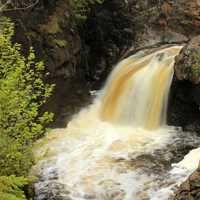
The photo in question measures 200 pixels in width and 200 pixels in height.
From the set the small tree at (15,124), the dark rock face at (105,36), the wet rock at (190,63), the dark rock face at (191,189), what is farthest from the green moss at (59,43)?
the dark rock face at (191,189)

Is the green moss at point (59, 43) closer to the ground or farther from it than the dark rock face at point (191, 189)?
farther from it

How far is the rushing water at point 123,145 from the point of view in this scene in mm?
10562

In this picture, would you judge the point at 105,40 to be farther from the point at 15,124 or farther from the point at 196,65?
the point at 15,124

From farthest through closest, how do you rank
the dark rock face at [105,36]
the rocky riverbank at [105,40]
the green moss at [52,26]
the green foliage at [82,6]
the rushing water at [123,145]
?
the dark rock face at [105,36]
the green foliage at [82,6]
the green moss at [52,26]
the rocky riverbank at [105,40]
the rushing water at [123,145]

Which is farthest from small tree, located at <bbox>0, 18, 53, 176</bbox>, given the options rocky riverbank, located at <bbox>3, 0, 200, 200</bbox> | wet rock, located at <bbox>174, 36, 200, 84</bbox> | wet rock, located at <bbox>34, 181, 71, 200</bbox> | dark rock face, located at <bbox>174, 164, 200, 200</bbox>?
wet rock, located at <bbox>174, 36, 200, 84</bbox>

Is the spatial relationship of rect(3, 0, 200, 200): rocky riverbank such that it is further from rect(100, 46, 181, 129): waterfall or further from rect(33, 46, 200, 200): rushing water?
rect(33, 46, 200, 200): rushing water

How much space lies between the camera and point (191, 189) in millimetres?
8023

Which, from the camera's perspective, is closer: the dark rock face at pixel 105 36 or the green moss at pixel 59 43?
the green moss at pixel 59 43

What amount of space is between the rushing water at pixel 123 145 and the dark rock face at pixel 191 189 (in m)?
1.74

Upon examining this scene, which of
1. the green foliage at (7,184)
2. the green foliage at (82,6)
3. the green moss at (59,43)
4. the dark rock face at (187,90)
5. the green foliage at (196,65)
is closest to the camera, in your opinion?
the green foliage at (7,184)

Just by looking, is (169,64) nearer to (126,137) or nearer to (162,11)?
(126,137)

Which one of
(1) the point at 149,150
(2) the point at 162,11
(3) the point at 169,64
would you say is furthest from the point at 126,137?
(2) the point at 162,11

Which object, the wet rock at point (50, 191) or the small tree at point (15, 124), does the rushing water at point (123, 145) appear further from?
the small tree at point (15, 124)

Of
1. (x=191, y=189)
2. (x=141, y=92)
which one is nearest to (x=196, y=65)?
(x=141, y=92)
